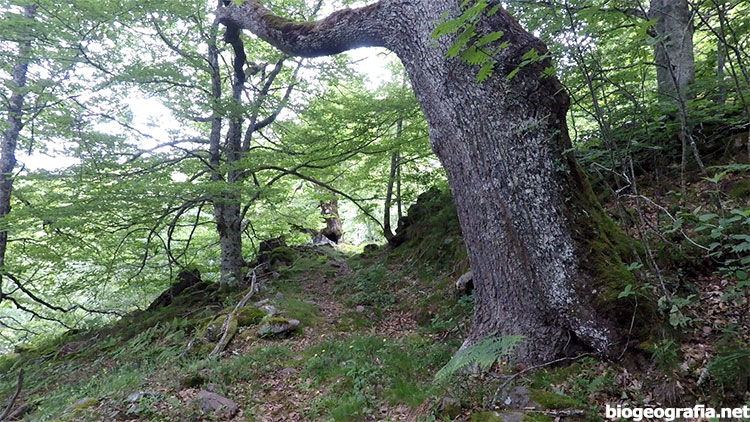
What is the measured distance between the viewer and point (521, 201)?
3.27 m

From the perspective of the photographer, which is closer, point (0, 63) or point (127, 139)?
point (0, 63)

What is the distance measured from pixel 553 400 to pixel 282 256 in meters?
10.9

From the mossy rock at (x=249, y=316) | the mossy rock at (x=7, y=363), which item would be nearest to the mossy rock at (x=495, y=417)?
the mossy rock at (x=249, y=316)

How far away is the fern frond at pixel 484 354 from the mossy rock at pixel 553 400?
0.37 metres

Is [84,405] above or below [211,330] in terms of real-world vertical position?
below

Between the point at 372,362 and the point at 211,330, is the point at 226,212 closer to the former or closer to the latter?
the point at 211,330

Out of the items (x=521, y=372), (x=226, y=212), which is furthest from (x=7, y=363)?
(x=521, y=372)

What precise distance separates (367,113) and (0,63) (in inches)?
287

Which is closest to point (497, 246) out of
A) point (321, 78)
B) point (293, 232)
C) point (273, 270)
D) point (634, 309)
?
point (634, 309)

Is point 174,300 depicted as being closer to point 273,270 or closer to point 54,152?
point 273,270

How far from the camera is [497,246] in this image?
3436 millimetres

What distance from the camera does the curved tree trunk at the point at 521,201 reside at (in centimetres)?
311

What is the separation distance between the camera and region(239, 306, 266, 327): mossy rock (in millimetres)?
6586

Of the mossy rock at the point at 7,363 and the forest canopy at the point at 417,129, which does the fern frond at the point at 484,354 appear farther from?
the mossy rock at the point at 7,363
